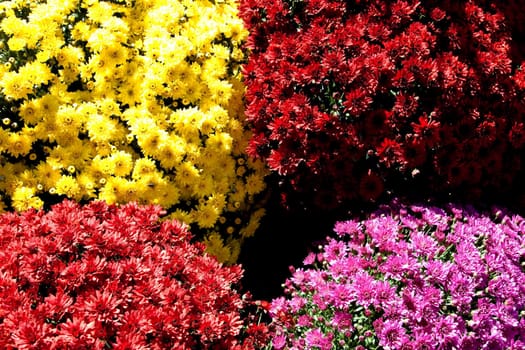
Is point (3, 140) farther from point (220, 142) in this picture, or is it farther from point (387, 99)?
point (387, 99)

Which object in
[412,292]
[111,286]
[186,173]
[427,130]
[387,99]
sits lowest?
[111,286]

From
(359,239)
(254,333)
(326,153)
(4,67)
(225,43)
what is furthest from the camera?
(225,43)

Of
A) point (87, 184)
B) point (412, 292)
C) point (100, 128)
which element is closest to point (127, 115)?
point (100, 128)

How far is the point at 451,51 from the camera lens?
378 centimetres

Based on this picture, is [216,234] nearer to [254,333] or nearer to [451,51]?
[254,333]

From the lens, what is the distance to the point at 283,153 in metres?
3.78

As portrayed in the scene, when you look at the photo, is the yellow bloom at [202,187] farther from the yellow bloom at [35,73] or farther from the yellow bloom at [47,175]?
the yellow bloom at [35,73]

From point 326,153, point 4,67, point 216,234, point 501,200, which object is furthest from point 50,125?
point 501,200

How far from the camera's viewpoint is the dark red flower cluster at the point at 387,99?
11.8ft

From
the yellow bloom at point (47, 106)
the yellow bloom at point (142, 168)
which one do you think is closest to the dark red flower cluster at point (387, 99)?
the yellow bloom at point (142, 168)

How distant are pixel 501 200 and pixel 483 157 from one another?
570mm

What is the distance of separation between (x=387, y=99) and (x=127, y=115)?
1.61 meters

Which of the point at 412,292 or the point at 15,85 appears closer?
the point at 412,292

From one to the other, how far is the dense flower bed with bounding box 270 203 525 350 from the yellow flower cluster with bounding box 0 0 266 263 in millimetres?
976
